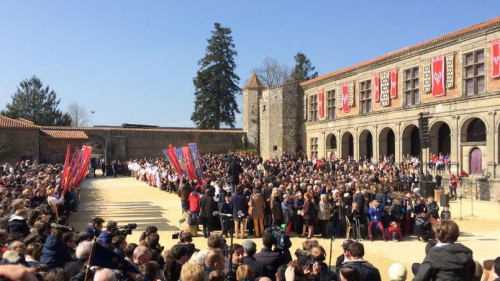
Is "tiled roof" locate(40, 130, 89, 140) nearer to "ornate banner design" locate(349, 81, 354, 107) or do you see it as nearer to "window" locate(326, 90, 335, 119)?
"window" locate(326, 90, 335, 119)

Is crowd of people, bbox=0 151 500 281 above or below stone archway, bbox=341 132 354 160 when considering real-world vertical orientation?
below

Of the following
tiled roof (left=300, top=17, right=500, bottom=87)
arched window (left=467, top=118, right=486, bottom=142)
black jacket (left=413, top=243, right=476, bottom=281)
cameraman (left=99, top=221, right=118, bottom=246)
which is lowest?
cameraman (left=99, top=221, right=118, bottom=246)

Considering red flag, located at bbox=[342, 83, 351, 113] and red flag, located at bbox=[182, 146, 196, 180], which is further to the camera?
red flag, located at bbox=[342, 83, 351, 113]

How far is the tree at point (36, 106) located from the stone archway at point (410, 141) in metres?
51.1

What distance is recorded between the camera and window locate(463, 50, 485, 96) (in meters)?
23.9

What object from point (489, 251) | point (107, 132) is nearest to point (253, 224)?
point (489, 251)

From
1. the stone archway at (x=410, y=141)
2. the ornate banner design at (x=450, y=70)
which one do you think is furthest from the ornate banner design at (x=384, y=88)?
the ornate banner design at (x=450, y=70)

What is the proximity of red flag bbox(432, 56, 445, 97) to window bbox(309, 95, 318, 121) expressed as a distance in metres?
14.1

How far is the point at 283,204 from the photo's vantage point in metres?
12.7

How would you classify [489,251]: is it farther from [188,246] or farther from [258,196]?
[188,246]

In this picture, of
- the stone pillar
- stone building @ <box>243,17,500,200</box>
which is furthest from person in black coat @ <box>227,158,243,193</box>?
the stone pillar

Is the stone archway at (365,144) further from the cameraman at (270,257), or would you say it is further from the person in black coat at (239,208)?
the cameraman at (270,257)

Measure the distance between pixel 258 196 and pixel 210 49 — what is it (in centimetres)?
4468

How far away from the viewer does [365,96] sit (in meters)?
33.1
